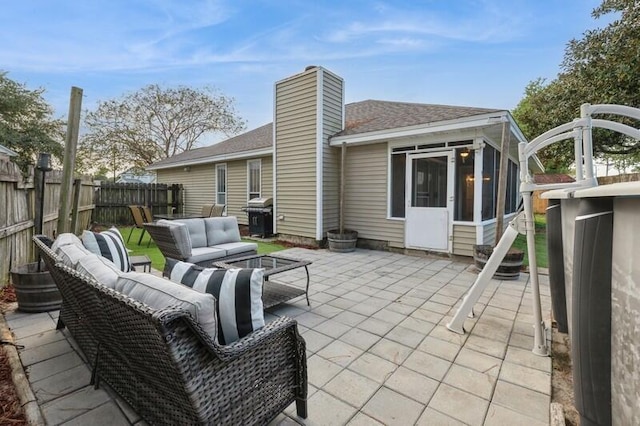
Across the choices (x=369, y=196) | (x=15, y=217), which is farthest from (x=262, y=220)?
(x=15, y=217)

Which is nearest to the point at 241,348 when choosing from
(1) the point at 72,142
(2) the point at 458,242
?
(1) the point at 72,142

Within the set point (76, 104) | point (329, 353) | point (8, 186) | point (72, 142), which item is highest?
point (76, 104)

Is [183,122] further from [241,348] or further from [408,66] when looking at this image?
[241,348]

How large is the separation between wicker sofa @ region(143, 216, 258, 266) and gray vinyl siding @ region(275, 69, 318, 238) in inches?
95.1

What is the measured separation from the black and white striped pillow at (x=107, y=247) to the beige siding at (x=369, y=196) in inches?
200

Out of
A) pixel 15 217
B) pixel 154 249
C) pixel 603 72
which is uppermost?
pixel 603 72

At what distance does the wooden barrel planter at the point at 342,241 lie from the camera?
6.51 meters

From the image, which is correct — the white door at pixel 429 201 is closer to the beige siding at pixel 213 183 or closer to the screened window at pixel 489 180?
the screened window at pixel 489 180

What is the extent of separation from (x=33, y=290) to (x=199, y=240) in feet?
6.39

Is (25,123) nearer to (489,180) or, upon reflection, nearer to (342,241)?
(342,241)

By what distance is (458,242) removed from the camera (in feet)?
18.8

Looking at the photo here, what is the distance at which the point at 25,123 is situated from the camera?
45.0 ft

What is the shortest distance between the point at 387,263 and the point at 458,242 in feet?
4.93

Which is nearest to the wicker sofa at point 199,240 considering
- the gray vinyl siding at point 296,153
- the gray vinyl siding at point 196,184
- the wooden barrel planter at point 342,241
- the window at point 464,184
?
the wooden barrel planter at point 342,241
